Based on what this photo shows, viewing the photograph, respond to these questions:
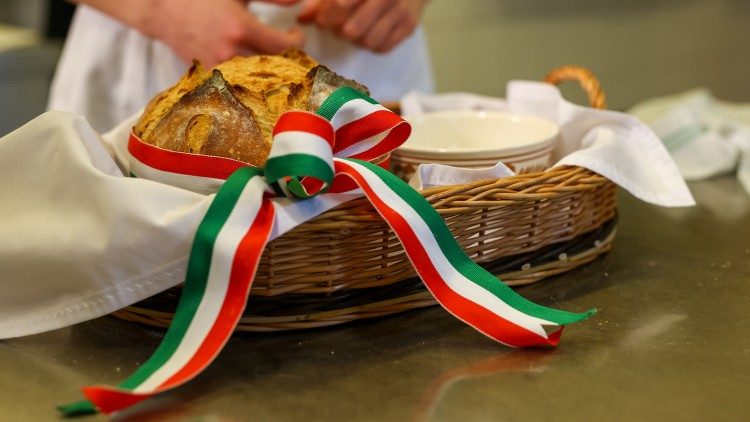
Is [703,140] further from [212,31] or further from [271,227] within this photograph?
[271,227]

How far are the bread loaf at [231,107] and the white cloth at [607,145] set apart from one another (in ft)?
0.46

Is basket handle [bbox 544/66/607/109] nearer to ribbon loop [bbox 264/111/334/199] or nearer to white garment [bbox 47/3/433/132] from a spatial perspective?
white garment [bbox 47/3/433/132]

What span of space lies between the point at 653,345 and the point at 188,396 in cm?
32

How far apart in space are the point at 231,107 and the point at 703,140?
0.67m

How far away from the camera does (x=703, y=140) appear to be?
1.13m

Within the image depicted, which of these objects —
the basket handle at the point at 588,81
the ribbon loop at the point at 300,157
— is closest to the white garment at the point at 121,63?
the basket handle at the point at 588,81

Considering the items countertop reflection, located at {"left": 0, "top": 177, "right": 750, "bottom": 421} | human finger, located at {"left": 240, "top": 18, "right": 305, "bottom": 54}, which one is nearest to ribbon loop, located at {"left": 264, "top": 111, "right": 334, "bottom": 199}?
countertop reflection, located at {"left": 0, "top": 177, "right": 750, "bottom": 421}

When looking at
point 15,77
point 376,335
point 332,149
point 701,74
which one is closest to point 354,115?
point 332,149

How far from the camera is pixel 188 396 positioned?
1.88 feet

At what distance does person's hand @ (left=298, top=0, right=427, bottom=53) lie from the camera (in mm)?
1022

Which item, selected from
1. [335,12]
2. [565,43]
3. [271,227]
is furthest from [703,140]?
[565,43]

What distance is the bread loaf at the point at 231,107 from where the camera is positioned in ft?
2.24

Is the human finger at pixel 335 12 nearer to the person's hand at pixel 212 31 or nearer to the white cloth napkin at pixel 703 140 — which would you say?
the person's hand at pixel 212 31

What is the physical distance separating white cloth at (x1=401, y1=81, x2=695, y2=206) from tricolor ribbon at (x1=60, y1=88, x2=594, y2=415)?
98 millimetres
